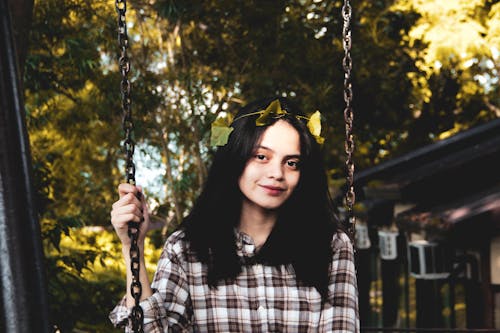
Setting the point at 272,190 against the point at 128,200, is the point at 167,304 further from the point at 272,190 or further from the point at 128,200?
the point at 272,190

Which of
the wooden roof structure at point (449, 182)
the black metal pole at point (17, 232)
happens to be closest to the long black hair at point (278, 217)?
the black metal pole at point (17, 232)

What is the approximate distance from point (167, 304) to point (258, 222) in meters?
0.42

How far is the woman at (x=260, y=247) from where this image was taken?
2193 millimetres

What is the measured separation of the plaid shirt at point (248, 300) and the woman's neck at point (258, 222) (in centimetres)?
6

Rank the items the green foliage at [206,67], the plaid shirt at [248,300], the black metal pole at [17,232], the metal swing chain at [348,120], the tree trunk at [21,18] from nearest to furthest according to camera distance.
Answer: the black metal pole at [17,232], the plaid shirt at [248,300], the metal swing chain at [348,120], the tree trunk at [21,18], the green foliage at [206,67]

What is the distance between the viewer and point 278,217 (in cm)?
238

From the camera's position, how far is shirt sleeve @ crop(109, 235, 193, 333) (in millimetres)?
2062

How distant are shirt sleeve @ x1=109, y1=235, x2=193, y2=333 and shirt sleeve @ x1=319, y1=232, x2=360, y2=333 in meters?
0.44

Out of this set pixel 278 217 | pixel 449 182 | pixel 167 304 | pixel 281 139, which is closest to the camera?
pixel 167 304

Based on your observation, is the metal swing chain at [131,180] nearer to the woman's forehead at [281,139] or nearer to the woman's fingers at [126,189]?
the woman's fingers at [126,189]

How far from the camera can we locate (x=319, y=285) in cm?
225

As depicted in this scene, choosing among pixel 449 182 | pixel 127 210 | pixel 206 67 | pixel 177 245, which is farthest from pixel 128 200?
pixel 206 67

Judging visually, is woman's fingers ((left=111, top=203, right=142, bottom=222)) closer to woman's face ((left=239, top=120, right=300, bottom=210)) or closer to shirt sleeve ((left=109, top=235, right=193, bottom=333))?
shirt sleeve ((left=109, top=235, right=193, bottom=333))

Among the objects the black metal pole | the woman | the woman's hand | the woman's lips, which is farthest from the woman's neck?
the black metal pole
